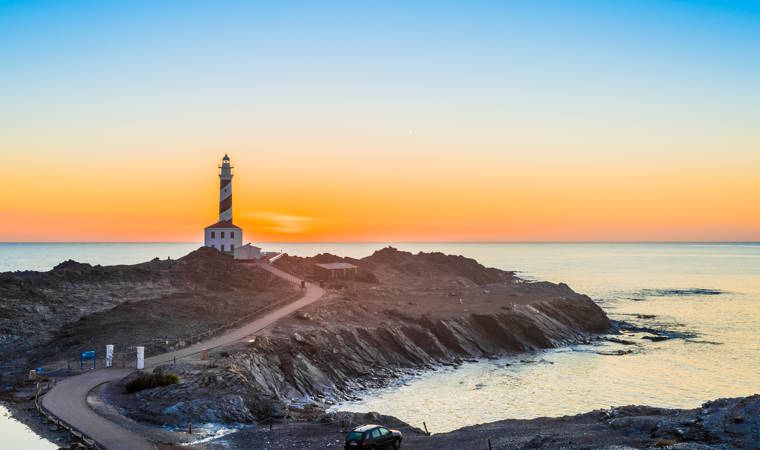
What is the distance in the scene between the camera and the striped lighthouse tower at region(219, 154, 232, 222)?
108938mm

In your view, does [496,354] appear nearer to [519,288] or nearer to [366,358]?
[366,358]

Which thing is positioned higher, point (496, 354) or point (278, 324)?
point (278, 324)

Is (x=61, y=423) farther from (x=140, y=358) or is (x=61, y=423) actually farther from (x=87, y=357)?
(x=87, y=357)

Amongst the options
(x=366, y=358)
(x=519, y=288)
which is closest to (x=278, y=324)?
(x=366, y=358)

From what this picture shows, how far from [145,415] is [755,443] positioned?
96.6 ft

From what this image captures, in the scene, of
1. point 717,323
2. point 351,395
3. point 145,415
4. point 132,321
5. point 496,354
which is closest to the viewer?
point 145,415

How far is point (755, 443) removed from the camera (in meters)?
23.2

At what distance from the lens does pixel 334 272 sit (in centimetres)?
10131

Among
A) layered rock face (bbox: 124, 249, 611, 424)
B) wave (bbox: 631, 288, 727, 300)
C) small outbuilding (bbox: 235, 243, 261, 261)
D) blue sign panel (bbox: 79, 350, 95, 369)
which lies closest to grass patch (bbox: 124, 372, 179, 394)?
layered rock face (bbox: 124, 249, 611, 424)

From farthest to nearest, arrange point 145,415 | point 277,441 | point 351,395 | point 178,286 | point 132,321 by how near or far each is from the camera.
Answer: point 178,286, point 132,321, point 351,395, point 145,415, point 277,441

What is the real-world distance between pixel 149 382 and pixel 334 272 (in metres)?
67.3

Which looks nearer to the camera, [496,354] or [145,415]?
→ [145,415]

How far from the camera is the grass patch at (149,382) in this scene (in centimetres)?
3412

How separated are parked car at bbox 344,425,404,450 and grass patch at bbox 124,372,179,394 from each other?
14.6 metres
